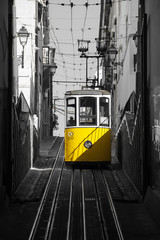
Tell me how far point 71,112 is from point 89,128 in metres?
0.88

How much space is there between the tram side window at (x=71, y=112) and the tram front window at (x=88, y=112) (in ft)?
0.75

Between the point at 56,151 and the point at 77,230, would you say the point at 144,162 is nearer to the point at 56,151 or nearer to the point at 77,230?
the point at 77,230

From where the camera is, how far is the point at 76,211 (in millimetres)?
10562

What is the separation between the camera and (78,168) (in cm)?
1912

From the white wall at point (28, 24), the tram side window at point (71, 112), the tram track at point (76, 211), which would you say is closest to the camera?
the tram track at point (76, 211)

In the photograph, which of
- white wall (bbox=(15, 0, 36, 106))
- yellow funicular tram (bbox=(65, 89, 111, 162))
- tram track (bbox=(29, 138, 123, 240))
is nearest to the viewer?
tram track (bbox=(29, 138, 123, 240))

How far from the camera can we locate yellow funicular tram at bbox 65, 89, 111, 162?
17.9 meters

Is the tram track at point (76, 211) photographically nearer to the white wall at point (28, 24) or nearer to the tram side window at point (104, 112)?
the tram side window at point (104, 112)

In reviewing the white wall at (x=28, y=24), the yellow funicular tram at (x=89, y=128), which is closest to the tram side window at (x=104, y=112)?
the yellow funicular tram at (x=89, y=128)

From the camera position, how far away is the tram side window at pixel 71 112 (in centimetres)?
1811

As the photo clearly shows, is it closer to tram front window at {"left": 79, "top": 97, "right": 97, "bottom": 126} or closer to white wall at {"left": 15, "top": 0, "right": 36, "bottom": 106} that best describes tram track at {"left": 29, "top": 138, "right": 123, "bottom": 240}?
tram front window at {"left": 79, "top": 97, "right": 97, "bottom": 126}

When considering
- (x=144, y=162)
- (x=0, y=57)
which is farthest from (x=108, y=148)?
(x=0, y=57)

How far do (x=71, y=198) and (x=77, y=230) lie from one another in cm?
358

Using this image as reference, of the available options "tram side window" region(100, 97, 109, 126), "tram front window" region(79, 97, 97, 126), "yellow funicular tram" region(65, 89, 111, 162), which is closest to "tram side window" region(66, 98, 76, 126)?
"yellow funicular tram" region(65, 89, 111, 162)
